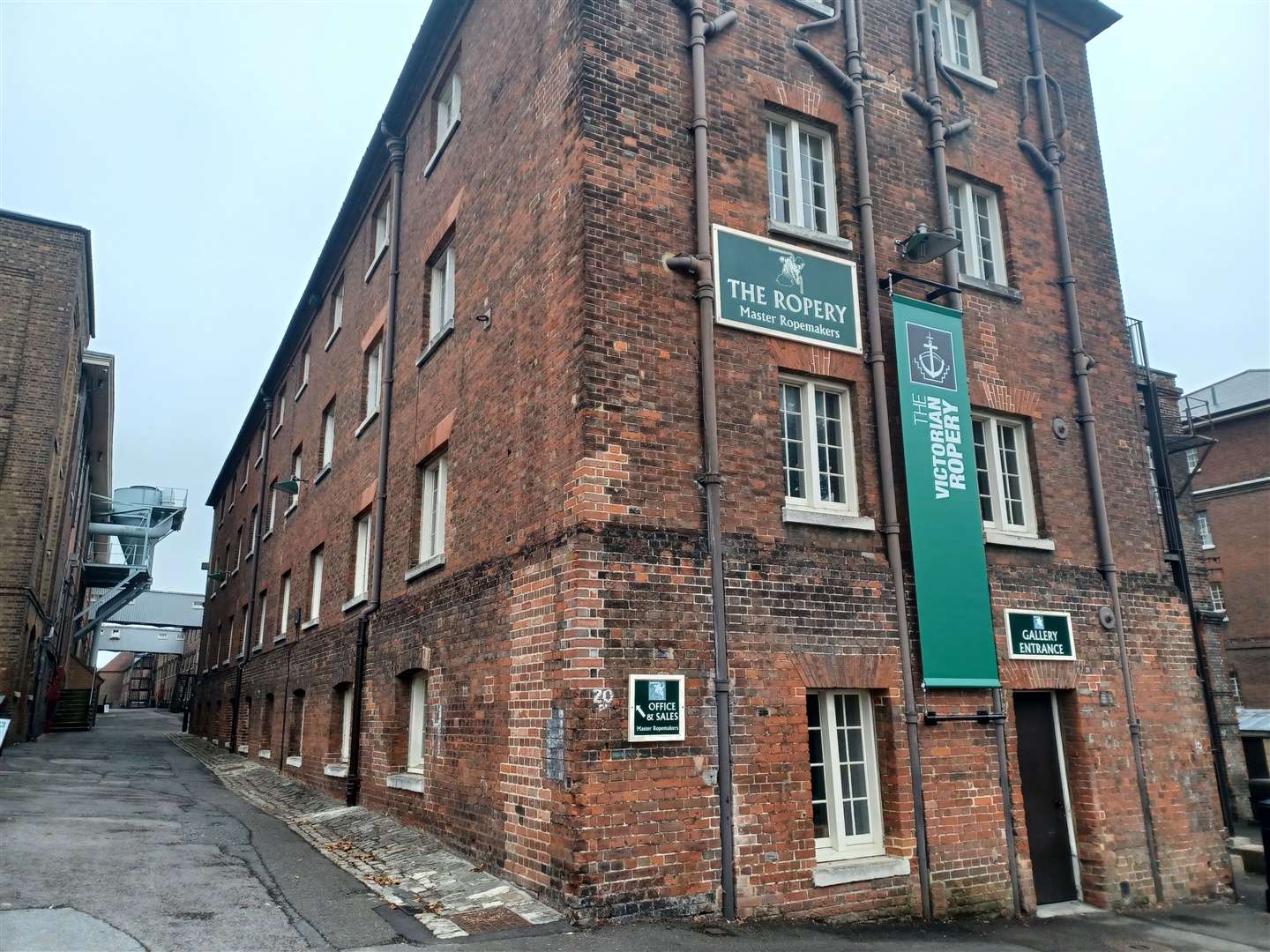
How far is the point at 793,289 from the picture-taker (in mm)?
9438

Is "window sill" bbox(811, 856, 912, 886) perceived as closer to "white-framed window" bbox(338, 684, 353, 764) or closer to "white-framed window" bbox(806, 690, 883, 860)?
"white-framed window" bbox(806, 690, 883, 860)

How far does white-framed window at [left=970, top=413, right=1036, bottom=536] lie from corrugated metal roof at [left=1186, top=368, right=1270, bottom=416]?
2457cm

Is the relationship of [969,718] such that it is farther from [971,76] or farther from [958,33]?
[958,33]

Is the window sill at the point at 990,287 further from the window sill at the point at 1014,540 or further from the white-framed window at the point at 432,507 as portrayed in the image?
the white-framed window at the point at 432,507

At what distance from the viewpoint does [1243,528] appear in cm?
2994

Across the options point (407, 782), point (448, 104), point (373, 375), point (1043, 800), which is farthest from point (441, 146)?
point (1043, 800)

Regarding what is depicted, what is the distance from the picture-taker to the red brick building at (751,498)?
25.7 ft

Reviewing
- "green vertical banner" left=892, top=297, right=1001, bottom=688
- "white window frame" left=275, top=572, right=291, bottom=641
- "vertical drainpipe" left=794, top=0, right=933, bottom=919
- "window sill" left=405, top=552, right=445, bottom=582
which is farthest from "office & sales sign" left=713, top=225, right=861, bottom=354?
"white window frame" left=275, top=572, right=291, bottom=641

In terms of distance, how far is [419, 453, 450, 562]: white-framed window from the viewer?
1169cm

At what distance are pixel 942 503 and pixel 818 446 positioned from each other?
4.93 feet

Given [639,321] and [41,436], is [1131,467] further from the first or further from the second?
[41,436]

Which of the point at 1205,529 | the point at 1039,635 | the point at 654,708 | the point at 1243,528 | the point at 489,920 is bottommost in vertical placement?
the point at 489,920


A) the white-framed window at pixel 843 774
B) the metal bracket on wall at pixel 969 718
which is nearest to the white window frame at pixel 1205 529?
the metal bracket on wall at pixel 969 718

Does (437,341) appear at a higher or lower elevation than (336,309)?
lower
